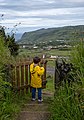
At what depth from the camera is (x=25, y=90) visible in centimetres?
1227

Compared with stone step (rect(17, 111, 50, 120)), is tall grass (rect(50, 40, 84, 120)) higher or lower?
higher

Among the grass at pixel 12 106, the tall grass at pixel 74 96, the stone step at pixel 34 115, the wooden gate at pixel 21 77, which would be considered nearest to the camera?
the tall grass at pixel 74 96

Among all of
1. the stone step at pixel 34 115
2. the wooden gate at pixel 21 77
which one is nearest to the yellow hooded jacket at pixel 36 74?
the wooden gate at pixel 21 77

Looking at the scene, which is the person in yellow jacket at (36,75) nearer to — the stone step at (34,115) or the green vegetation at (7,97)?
the green vegetation at (7,97)

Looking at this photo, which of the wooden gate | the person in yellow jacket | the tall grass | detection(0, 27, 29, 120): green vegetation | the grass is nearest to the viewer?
the tall grass

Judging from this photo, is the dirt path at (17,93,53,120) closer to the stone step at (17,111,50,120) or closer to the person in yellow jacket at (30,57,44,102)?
the stone step at (17,111,50,120)

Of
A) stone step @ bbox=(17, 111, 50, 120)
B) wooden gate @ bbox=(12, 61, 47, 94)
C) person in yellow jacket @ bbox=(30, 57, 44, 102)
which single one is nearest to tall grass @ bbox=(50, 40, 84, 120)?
stone step @ bbox=(17, 111, 50, 120)

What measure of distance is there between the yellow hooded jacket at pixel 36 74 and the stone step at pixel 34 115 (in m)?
1.65

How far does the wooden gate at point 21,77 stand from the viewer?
11453 millimetres

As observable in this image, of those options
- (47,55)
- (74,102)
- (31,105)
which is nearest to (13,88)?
(31,105)

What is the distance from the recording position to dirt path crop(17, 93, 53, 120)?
943 cm

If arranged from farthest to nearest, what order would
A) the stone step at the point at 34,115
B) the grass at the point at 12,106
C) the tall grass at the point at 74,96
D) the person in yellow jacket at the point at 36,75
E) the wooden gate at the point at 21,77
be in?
1. the wooden gate at the point at 21,77
2. the person in yellow jacket at the point at 36,75
3. the stone step at the point at 34,115
4. the grass at the point at 12,106
5. the tall grass at the point at 74,96

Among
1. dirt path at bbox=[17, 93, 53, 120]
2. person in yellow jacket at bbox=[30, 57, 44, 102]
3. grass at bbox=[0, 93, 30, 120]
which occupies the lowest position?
dirt path at bbox=[17, 93, 53, 120]

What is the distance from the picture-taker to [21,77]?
11977 mm
